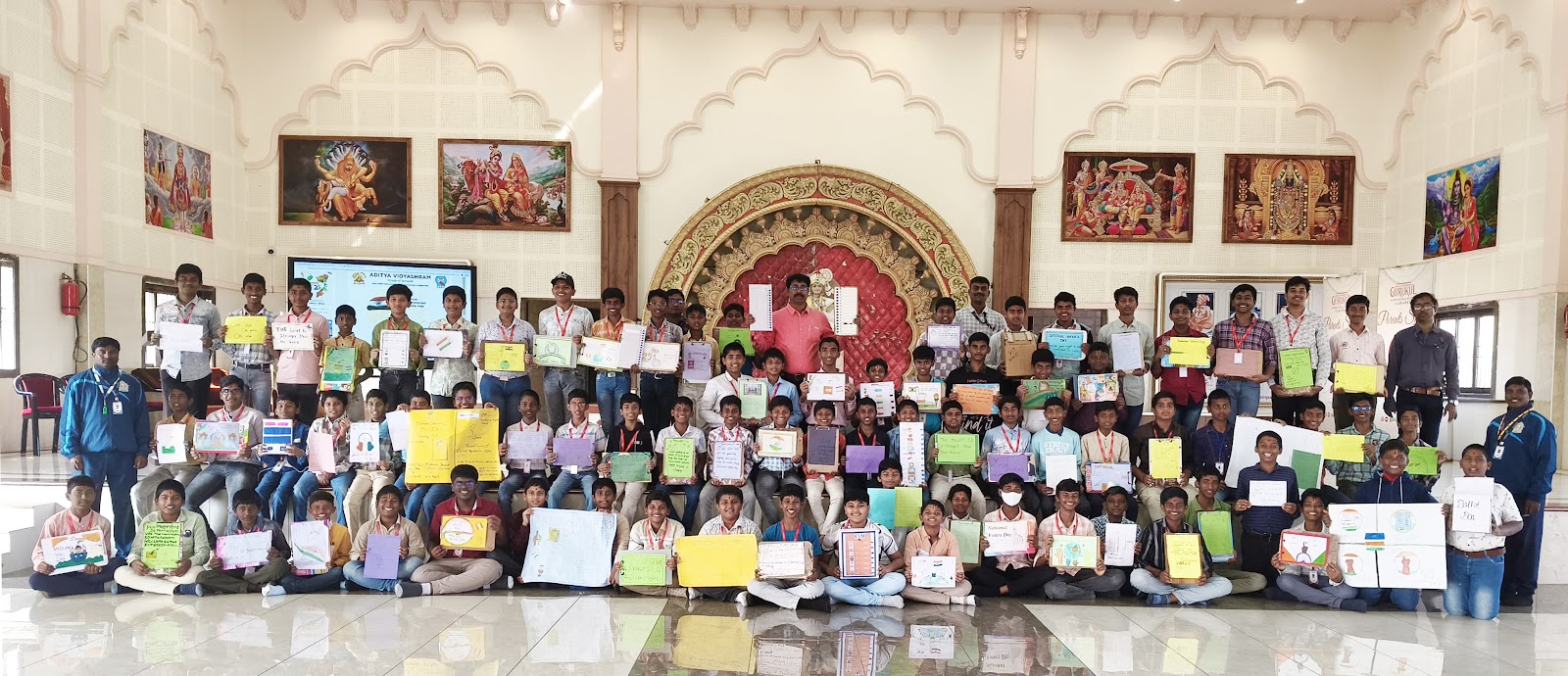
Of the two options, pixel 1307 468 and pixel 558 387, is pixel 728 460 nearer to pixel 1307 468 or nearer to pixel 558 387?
pixel 558 387

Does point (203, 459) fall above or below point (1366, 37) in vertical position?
below

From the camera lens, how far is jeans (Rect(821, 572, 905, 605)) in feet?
21.2

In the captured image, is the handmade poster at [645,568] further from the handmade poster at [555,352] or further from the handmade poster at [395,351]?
the handmade poster at [395,351]

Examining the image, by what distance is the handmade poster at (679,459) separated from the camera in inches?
290

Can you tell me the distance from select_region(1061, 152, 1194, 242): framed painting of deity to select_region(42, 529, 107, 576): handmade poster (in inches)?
420

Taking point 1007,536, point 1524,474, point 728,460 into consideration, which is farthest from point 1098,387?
point 728,460

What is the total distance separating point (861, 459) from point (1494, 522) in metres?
4.42

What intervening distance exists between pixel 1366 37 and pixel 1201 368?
24.4 feet

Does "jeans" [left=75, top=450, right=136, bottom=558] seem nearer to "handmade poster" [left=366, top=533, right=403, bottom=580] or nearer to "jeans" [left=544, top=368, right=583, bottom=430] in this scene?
"handmade poster" [left=366, top=533, right=403, bottom=580]

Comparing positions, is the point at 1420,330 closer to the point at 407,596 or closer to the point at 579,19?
the point at 407,596

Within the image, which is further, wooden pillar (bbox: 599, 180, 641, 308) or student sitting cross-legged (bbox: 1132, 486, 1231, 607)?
wooden pillar (bbox: 599, 180, 641, 308)

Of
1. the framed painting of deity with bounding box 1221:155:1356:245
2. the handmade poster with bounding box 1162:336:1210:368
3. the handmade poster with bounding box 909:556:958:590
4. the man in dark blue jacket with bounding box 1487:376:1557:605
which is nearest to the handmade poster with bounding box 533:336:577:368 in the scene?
the handmade poster with bounding box 909:556:958:590

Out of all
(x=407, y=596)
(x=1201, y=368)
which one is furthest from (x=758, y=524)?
(x=1201, y=368)

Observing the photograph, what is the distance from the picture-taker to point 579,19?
1253 cm
